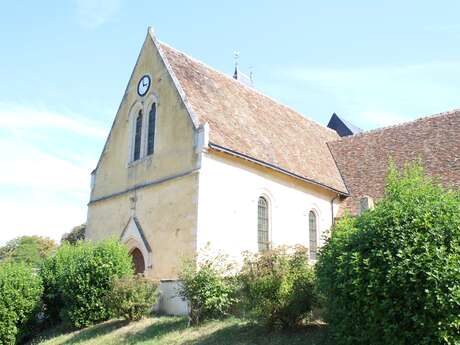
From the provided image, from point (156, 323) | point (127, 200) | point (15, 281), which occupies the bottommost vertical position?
point (156, 323)

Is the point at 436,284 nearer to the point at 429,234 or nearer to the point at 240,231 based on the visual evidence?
the point at 429,234

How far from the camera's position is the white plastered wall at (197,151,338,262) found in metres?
18.2

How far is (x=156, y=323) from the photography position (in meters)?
16.1

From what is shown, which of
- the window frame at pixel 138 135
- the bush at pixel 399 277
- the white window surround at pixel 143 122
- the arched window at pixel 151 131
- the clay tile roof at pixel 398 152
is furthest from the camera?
the clay tile roof at pixel 398 152

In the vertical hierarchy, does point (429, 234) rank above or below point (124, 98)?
below

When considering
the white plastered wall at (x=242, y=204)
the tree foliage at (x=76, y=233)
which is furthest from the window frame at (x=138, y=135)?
the tree foliage at (x=76, y=233)

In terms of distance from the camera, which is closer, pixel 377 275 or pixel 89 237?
pixel 377 275

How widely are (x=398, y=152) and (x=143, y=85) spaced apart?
13.0 meters

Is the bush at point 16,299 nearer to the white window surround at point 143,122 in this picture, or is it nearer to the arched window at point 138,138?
the white window surround at point 143,122

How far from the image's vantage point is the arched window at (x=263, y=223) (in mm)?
20375

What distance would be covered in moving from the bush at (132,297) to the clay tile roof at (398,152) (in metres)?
10.9

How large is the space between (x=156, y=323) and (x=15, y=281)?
6.12m

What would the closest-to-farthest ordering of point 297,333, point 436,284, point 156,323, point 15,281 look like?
point 436,284
point 297,333
point 156,323
point 15,281

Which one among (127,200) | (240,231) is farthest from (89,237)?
(240,231)
